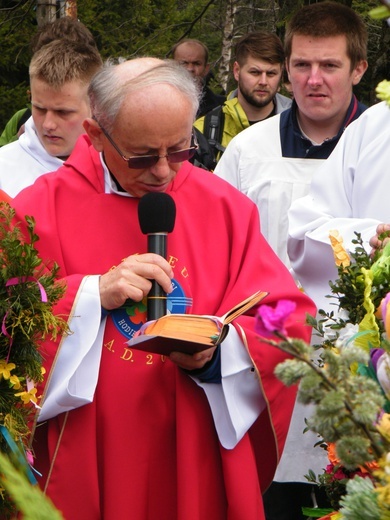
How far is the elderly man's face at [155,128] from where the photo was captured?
3.37 m

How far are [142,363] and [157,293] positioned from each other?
362 mm

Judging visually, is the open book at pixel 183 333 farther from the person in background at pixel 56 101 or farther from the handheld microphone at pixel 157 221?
the person in background at pixel 56 101

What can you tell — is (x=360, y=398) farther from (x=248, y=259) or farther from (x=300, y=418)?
(x=300, y=418)

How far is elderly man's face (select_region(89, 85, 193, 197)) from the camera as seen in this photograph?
337 centimetres

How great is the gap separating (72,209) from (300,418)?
193cm

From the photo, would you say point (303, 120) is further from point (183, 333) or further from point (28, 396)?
point (28, 396)

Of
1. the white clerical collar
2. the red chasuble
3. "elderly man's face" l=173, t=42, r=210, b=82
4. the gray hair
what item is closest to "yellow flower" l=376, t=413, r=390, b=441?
the red chasuble

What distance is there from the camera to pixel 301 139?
552 centimetres

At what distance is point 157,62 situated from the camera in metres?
3.60

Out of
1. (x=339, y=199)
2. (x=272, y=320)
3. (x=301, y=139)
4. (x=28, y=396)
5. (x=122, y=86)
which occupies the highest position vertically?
→ (x=272, y=320)

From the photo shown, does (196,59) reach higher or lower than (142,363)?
lower

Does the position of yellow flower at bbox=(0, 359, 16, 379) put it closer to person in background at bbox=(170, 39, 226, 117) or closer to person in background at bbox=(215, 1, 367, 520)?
person in background at bbox=(215, 1, 367, 520)

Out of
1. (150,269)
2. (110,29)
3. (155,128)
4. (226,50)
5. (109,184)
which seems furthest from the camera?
(226,50)

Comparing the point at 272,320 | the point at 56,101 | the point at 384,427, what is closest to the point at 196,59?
the point at 56,101
